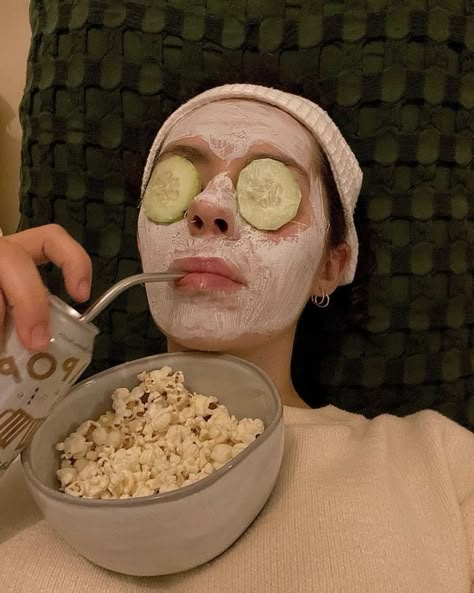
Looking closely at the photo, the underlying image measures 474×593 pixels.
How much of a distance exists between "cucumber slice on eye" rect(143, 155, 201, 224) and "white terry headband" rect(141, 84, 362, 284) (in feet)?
0.38

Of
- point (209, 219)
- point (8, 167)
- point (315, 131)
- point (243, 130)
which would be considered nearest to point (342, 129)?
point (315, 131)

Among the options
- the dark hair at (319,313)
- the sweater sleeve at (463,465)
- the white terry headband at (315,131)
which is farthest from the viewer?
the dark hair at (319,313)

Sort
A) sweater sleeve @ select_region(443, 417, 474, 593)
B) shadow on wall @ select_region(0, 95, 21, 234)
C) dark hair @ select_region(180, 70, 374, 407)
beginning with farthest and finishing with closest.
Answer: shadow on wall @ select_region(0, 95, 21, 234) < dark hair @ select_region(180, 70, 374, 407) < sweater sleeve @ select_region(443, 417, 474, 593)

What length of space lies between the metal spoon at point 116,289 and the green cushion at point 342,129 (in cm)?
33

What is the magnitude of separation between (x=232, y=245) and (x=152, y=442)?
0.25m

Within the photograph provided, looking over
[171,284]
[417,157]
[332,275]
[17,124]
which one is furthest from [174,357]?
[17,124]

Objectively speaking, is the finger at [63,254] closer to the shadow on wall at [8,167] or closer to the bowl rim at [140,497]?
the bowl rim at [140,497]

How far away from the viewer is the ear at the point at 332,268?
88 centimetres

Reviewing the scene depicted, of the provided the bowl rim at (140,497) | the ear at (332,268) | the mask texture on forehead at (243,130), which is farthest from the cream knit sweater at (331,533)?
the mask texture on forehead at (243,130)

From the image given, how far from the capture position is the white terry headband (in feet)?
2.68

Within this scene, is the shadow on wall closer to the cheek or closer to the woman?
the woman

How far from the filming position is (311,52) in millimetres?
946

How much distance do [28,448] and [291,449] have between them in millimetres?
298

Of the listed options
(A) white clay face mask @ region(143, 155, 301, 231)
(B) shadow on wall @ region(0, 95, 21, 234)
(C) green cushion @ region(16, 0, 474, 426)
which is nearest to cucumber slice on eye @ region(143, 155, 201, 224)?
(A) white clay face mask @ region(143, 155, 301, 231)
